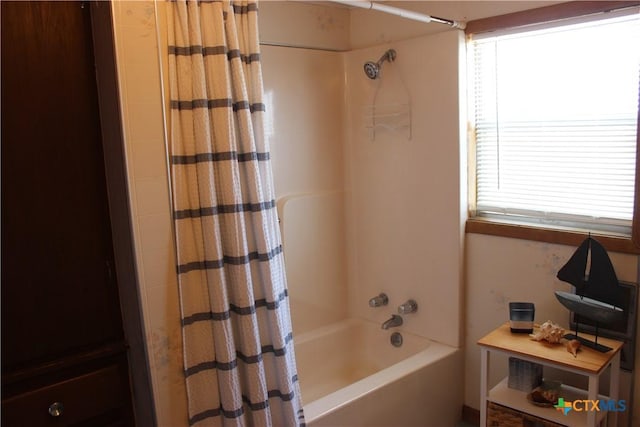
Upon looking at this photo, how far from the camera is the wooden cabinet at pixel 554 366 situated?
184cm

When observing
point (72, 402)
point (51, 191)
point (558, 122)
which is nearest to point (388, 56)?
point (558, 122)

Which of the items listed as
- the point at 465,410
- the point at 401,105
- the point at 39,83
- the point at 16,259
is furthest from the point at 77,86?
the point at 465,410

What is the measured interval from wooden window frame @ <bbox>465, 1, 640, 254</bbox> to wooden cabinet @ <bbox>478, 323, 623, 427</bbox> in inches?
15.8

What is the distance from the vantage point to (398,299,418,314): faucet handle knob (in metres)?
2.72

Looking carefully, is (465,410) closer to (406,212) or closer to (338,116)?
(406,212)

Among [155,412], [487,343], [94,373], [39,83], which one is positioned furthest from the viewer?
[487,343]

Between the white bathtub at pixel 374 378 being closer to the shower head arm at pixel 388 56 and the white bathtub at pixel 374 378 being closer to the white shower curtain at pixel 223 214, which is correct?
the white shower curtain at pixel 223 214

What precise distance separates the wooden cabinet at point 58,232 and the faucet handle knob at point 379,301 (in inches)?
60.6

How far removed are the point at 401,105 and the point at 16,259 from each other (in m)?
1.91

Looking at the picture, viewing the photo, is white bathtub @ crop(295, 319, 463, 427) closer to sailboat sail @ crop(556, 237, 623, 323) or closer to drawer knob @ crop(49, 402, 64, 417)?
sailboat sail @ crop(556, 237, 623, 323)

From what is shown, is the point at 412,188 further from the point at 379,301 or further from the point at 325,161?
the point at 379,301

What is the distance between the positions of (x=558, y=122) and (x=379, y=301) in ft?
4.25

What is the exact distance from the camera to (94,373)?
5.01 feet

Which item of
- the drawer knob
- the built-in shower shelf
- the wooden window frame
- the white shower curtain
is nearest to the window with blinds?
the wooden window frame
